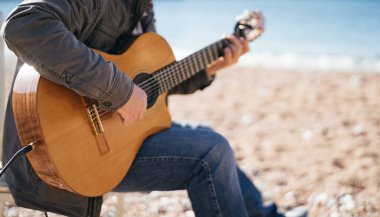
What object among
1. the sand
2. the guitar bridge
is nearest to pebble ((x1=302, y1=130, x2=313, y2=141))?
the sand

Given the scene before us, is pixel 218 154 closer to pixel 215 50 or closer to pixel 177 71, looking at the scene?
pixel 177 71

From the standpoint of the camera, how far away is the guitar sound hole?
187 cm

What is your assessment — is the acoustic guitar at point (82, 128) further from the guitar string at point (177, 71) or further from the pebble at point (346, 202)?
the pebble at point (346, 202)

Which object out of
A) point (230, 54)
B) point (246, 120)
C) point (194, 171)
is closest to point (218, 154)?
point (194, 171)

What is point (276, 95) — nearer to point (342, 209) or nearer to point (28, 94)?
point (342, 209)

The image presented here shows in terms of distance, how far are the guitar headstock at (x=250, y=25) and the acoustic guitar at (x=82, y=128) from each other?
682mm

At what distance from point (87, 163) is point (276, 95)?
13.4 feet

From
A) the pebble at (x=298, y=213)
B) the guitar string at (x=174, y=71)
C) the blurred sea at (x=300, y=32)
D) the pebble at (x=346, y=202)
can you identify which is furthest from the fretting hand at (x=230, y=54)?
the blurred sea at (x=300, y=32)

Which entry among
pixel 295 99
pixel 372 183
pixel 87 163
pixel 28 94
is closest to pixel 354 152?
pixel 372 183

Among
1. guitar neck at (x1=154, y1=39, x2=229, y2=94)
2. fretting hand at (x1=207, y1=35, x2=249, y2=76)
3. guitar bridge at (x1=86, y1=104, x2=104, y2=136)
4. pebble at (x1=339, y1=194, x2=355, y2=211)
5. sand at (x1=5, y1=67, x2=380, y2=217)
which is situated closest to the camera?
guitar bridge at (x1=86, y1=104, x2=104, y2=136)

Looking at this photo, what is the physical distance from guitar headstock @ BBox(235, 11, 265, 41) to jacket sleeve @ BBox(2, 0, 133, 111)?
1.10m

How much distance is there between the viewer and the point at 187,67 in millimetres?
2168

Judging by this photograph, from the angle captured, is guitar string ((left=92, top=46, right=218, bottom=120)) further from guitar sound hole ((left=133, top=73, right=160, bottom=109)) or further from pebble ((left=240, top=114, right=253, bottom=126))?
pebble ((left=240, top=114, right=253, bottom=126))

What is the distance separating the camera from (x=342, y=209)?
8.52 ft
